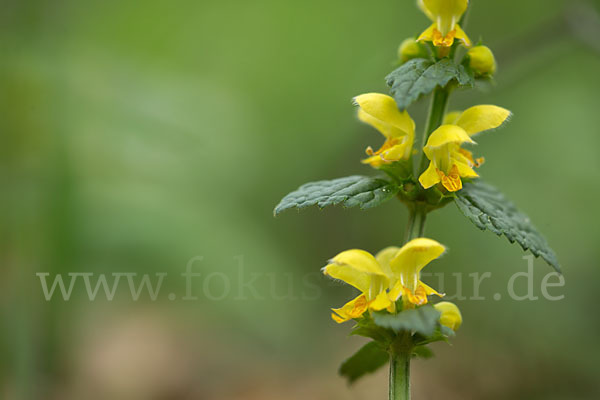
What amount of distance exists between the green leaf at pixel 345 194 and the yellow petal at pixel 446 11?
0.34m

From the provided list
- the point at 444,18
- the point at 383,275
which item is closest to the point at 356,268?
the point at 383,275

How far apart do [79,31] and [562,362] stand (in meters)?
4.74

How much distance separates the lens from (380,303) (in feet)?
3.74

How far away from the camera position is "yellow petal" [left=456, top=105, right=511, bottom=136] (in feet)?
4.21

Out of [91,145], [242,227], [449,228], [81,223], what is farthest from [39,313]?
[449,228]

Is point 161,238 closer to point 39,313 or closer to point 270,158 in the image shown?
point 39,313

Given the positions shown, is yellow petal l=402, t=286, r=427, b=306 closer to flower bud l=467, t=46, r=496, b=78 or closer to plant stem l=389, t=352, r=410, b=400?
plant stem l=389, t=352, r=410, b=400

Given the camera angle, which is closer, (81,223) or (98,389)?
(81,223)

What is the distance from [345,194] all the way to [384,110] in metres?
0.21

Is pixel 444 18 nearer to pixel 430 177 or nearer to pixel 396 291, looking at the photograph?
pixel 430 177

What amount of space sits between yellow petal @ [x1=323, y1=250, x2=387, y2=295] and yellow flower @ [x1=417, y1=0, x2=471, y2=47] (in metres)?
0.46

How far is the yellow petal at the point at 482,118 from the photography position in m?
1.28

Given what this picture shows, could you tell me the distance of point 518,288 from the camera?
12.5 feet

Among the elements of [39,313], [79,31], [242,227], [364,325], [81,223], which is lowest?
[364,325]
